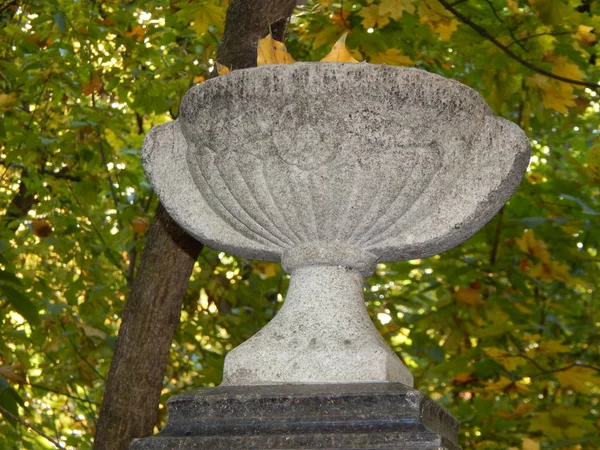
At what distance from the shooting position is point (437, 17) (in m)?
Answer: 3.97

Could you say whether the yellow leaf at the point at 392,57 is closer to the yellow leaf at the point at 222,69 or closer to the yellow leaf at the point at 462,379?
the yellow leaf at the point at 222,69

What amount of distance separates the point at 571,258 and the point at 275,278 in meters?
1.60

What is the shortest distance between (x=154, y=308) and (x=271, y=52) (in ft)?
4.35

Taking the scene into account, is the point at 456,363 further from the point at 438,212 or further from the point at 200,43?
the point at 200,43

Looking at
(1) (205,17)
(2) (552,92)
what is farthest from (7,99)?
(2) (552,92)

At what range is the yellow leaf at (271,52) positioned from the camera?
263 centimetres

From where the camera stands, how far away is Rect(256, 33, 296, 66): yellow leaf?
104 inches

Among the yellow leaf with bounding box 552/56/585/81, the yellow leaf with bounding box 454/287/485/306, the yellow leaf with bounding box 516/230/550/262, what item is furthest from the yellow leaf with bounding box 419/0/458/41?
the yellow leaf with bounding box 454/287/485/306

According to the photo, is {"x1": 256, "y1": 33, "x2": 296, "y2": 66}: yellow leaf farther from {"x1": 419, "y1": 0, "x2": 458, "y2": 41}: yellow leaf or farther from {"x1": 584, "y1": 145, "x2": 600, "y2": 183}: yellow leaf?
{"x1": 584, "y1": 145, "x2": 600, "y2": 183}: yellow leaf

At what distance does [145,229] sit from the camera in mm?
4711

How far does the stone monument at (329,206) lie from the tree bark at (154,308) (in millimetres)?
1090

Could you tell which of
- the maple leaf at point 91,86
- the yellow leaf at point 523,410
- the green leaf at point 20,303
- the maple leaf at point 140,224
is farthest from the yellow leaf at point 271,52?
the maple leaf at point 91,86

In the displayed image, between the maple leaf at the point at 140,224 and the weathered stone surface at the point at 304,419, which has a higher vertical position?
the maple leaf at the point at 140,224

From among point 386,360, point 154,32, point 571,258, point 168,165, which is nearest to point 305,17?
point 154,32
